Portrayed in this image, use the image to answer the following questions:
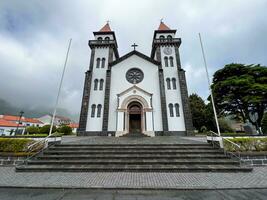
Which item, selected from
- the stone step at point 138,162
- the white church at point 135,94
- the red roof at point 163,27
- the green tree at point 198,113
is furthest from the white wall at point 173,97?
the green tree at point 198,113

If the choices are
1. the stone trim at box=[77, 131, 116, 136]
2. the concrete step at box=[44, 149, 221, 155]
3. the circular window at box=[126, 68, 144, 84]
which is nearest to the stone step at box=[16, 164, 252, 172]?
the concrete step at box=[44, 149, 221, 155]

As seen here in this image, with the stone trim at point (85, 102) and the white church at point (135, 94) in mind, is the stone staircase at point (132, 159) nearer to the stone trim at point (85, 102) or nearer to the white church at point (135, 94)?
the white church at point (135, 94)

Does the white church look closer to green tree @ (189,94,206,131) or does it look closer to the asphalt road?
the asphalt road

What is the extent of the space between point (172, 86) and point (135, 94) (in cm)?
526

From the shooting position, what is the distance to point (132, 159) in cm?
653

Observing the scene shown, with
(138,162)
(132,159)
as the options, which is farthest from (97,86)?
(138,162)

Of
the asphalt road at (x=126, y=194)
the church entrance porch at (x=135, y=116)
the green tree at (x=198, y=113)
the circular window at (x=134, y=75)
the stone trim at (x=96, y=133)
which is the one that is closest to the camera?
the asphalt road at (x=126, y=194)

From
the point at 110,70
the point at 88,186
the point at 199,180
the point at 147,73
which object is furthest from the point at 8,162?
the point at 147,73

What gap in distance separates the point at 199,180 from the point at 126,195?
2.72 metres

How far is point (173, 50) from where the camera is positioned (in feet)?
63.6

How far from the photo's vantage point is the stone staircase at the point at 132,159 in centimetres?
557

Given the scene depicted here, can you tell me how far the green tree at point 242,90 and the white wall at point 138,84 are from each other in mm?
7179

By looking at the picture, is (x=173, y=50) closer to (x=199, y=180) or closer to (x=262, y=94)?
(x=262, y=94)

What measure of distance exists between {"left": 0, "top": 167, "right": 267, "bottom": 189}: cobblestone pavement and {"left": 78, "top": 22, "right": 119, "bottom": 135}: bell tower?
10.5 m
